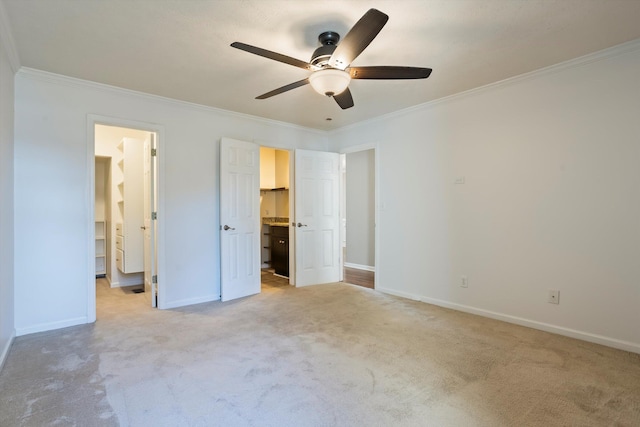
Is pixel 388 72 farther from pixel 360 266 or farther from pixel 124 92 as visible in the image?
pixel 360 266

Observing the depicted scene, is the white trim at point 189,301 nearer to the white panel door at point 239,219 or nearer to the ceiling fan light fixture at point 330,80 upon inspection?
the white panel door at point 239,219

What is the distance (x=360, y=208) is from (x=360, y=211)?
0.06 meters

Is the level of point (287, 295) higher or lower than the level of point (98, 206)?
lower

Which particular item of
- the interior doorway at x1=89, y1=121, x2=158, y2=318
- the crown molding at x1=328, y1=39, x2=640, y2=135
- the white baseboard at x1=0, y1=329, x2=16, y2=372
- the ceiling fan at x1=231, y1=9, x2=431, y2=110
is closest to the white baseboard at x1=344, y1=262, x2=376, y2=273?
the crown molding at x1=328, y1=39, x2=640, y2=135

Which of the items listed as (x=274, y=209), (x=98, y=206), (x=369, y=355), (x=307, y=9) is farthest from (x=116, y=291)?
(x=307, y=9)

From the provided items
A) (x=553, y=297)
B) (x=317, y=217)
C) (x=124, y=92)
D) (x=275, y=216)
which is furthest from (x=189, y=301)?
(x=553, y=297)

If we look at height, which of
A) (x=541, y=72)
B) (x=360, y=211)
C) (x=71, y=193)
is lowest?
(x=360, y=211)

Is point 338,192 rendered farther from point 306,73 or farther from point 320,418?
point 320,418

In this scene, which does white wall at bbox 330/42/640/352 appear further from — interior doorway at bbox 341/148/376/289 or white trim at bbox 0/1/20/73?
white trim at bbox 0/1/20/73

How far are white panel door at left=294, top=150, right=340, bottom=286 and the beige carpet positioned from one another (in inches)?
60.5

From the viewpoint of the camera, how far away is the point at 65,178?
128 inches

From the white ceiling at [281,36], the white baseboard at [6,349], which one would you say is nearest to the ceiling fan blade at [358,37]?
the white ceiling at [281,36]

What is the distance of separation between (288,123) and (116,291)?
11.5 ft

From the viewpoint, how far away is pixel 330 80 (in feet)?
7.61
